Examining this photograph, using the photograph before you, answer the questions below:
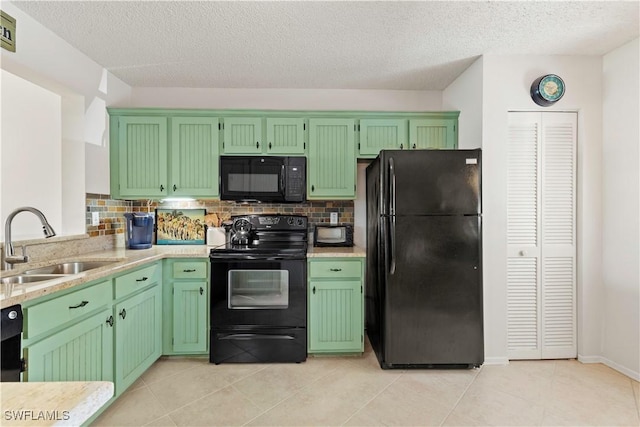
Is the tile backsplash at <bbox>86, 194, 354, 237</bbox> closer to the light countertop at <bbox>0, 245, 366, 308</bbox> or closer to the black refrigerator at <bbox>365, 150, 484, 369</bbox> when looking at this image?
the light countertop at <bbox>0, 245, 366, 308</bbox>

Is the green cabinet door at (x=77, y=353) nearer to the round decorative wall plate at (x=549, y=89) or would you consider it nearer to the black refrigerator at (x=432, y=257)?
the black refrigerator at (x=432, y=257)

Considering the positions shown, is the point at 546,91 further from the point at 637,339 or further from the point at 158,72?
the point at 158,72

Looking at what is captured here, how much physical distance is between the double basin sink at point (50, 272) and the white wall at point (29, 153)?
0.25m

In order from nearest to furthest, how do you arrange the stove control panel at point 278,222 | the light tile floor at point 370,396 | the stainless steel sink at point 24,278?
the stainless steel sink at point 24,278
the light tile floor at point 370,396
the stove control panel at point 278,222

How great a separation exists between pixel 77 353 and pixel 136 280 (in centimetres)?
60

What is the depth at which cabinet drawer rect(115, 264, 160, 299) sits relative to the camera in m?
2.06

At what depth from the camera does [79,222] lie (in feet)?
8.48

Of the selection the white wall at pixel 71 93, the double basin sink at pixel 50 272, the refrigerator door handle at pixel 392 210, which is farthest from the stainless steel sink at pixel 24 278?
the refrigerator door handle at pixel 392 210

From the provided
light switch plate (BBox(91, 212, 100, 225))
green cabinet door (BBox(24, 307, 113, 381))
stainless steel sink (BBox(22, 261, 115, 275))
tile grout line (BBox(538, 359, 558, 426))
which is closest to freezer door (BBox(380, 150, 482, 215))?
tile grout line (BBox(538, 359, 558, 426))

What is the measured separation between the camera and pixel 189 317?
2.69m

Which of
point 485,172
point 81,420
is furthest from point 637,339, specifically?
point 81,420

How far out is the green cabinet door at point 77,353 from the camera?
1482 millimetres

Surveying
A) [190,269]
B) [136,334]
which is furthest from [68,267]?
[190,269]

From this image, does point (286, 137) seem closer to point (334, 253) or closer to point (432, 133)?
point (334, 253)
